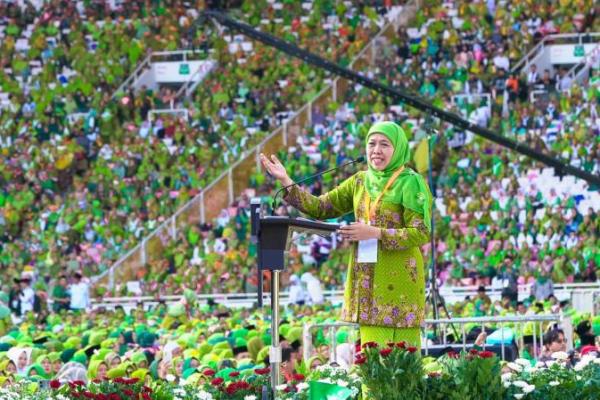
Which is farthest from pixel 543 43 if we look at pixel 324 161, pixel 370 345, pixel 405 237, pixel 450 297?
pixel 370 345

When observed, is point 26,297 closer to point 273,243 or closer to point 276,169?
point 276,169

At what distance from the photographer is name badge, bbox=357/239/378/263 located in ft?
28.0

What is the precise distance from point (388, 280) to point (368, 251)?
0.97 ft

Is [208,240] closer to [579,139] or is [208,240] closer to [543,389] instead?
[579,139]

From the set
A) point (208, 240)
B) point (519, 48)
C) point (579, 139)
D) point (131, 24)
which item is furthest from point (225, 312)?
point (131, 24)

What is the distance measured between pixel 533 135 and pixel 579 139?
1.05 metres

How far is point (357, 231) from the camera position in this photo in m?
8.41

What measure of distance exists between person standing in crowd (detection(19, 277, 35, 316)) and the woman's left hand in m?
19.6

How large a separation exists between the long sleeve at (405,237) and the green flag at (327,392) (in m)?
0.74

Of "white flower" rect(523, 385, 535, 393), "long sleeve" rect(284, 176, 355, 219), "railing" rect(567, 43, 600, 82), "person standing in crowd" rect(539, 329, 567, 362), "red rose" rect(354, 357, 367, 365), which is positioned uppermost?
"railing" rect(567, 43, 600, 82)

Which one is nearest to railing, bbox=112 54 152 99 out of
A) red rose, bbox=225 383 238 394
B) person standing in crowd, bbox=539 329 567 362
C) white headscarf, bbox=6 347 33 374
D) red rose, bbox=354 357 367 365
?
white headscarf, bbox=6 347 33 374

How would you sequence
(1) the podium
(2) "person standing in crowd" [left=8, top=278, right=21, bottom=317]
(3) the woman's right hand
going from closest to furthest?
(1) the podium
(3) the woman's right hand
(2) "person standing in crowd" [left=8, top=278, right=21, bottom=317]

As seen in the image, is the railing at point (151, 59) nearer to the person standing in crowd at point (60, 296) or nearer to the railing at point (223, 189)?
the railing at point (223, 189)

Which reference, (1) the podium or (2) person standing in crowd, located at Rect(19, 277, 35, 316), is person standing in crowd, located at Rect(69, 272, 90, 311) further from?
(1) the podium
